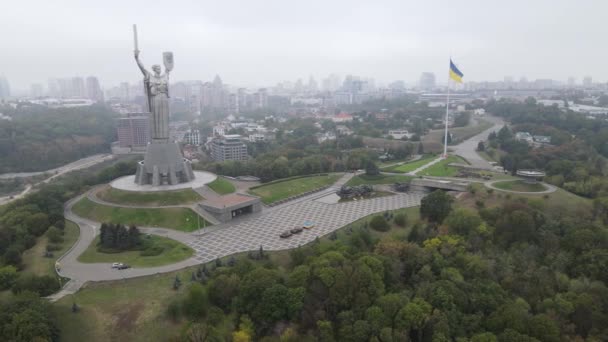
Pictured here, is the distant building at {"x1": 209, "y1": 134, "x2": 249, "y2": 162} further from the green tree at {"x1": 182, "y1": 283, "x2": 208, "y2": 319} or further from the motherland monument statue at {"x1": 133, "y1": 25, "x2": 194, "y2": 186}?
the green tree at {"x1": 182, "y1": 283, "x2": 208, "y2": 319}

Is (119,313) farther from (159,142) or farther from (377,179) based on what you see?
(377,179)

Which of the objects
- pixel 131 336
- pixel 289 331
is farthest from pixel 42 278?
pixel 289 331

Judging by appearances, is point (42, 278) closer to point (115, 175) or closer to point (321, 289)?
point (321, 289)

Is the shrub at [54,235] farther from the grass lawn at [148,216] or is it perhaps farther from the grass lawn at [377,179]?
the grass lawn at [377,179]

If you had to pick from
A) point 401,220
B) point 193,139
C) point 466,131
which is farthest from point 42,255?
point 466,131

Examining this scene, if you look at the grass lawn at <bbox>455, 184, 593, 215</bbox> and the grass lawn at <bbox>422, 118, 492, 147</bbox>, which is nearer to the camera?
the grass lawn at <bbox>455, 184, 593, 215</bbox>

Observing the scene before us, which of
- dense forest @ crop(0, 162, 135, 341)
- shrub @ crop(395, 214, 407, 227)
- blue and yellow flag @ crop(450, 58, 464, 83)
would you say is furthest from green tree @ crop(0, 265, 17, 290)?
blue and yellow flag @ crop(450, 58, 464, 83)

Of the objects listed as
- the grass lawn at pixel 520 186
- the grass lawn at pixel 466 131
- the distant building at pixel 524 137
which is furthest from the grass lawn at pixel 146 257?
the distant building at pixel 524 137

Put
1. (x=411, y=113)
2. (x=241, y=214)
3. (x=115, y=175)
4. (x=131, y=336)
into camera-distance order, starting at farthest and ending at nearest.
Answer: (x=411, y=113) < (x=115, y=175) < (x=241, y=214) < (x=131, y=336)
